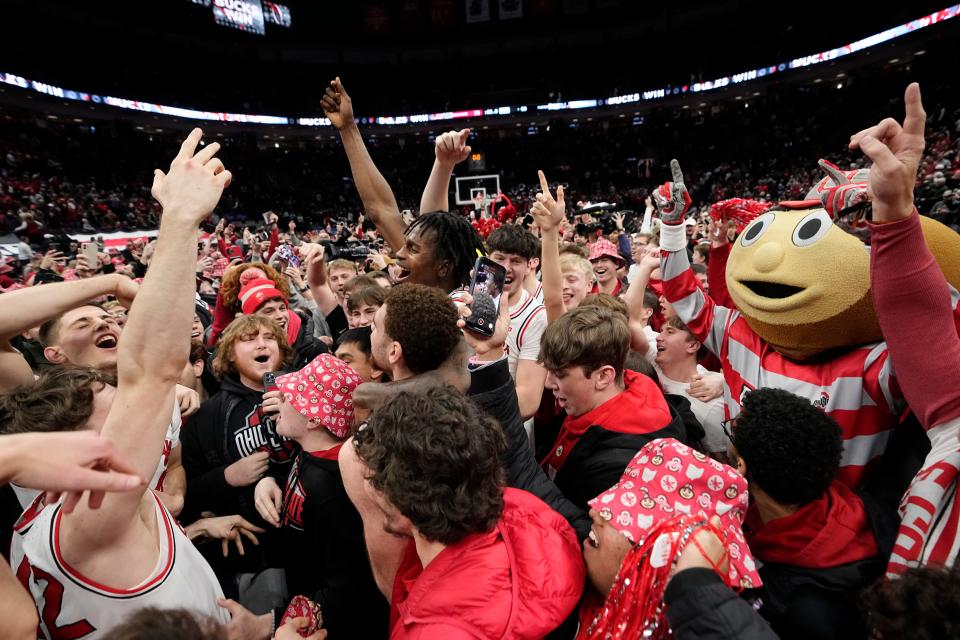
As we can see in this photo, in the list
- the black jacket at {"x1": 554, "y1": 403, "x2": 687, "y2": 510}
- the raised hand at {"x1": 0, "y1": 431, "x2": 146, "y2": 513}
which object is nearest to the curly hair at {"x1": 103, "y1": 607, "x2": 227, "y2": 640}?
the raised hand at {"x1": 0, "y1": 431, "x2": 146, "y2": 513}

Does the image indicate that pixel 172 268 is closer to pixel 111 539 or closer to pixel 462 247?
pixel 111 539

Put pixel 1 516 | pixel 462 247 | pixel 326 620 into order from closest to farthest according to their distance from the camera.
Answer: pixel 326 620, pixel 1 516, pixel 462 247

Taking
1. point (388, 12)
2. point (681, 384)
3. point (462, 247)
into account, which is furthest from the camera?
point (388, 12)

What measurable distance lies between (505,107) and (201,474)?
97.4ft

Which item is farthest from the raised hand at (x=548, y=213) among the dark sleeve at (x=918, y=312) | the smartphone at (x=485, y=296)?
the dark sleeve at (x=918, y=312)

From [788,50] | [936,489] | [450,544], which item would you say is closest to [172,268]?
[450,544]

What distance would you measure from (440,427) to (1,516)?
6.69 ft

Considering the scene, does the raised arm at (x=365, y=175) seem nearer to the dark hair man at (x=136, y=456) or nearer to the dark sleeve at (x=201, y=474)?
the dark sleeve at (x=201, y=474)

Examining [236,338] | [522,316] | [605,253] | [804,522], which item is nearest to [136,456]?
[236,338]

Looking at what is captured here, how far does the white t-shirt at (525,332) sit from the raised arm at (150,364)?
173cm

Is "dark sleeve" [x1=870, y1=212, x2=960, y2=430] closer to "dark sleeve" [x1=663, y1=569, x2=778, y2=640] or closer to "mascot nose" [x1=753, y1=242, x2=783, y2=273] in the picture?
"mascot nose" [x1=753, y1=242, x2=783, y2=273]

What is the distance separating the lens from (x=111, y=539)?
1243 mm

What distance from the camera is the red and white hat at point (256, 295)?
3.46 metres

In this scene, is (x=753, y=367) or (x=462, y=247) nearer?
(x=753, y=367)
